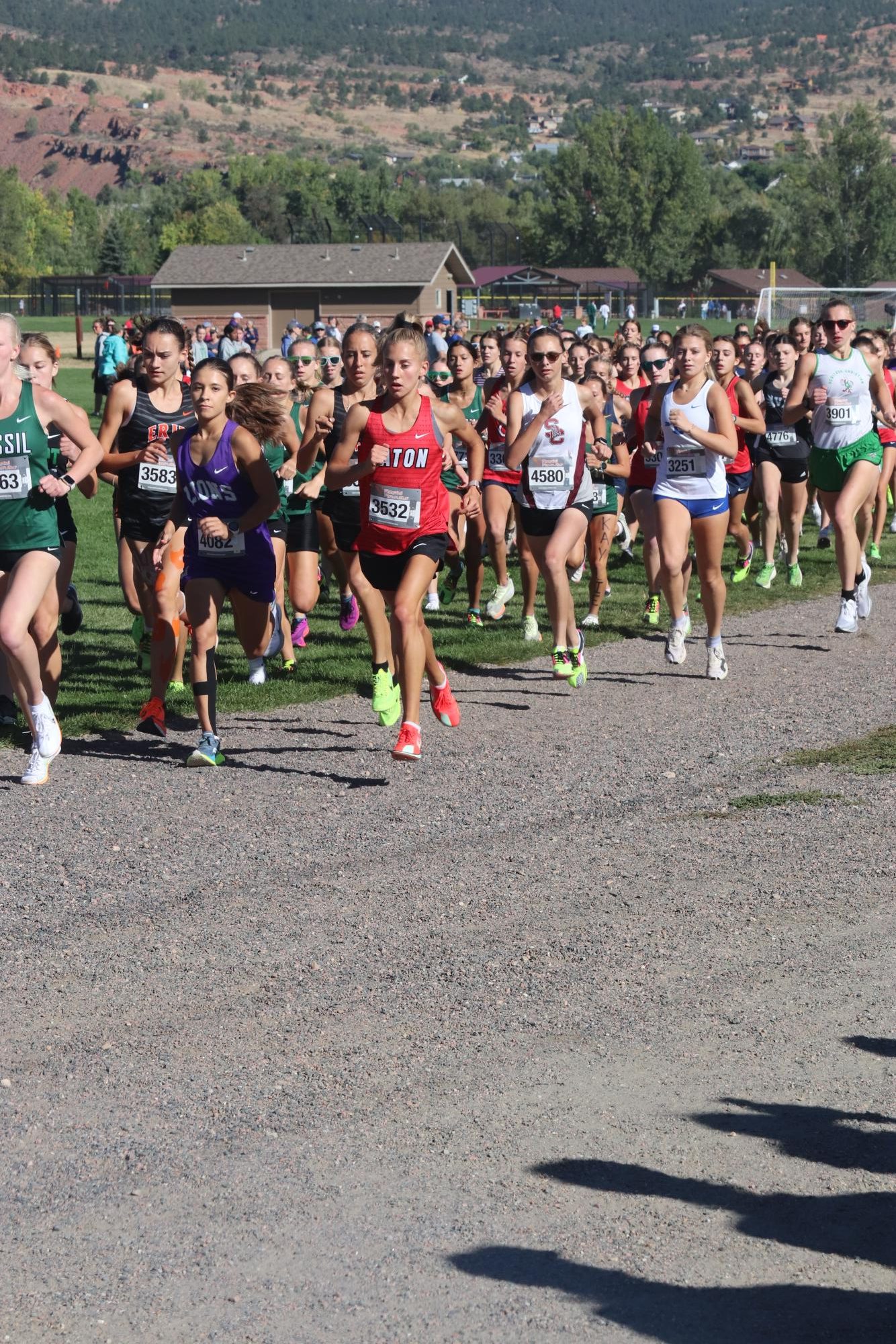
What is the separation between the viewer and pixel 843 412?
11.4 meters

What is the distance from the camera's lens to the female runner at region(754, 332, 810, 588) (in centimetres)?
1390

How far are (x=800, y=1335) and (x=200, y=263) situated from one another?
8387cm

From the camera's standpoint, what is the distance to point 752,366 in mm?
14758

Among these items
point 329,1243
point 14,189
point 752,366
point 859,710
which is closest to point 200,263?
point 14,189

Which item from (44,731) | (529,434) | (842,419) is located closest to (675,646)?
(529,434)

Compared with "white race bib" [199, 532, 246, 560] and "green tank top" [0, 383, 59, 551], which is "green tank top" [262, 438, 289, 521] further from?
"green tank top" [0, 383, 59, 551]

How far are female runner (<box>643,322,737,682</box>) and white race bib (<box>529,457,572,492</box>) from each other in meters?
0.61

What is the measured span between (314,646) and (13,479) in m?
4.13

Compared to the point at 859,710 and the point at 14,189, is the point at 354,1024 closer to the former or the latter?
the point at 859,710

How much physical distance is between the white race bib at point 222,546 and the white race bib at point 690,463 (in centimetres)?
299

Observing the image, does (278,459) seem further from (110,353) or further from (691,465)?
(110,353)

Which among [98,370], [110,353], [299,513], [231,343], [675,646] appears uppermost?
[231,343]

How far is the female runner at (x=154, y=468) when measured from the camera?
9055mm

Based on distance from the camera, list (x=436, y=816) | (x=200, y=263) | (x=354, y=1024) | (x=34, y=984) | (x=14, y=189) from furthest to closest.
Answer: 1. (x=14, y=189)
2. (x=200, y=263)
3. (x=436, y=816)
4. (x=34, y=984)
5. (x=354, y=1024)
